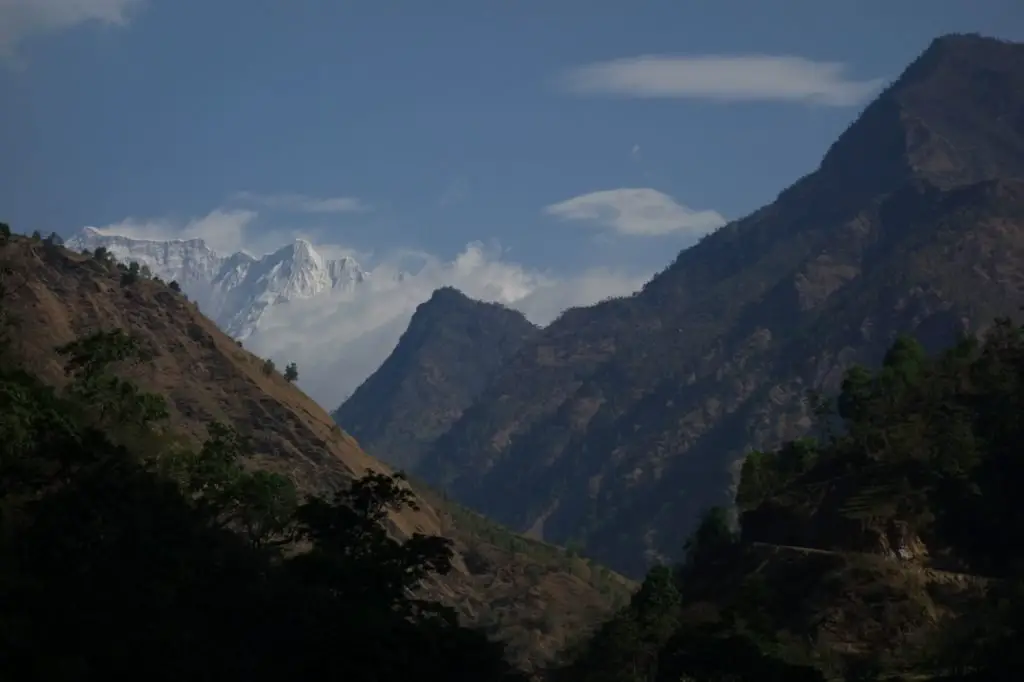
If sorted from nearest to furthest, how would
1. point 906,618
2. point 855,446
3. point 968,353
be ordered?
point 906,618 → point 855,446 → point 968,353

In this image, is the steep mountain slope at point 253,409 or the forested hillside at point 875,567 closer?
the forested hillside at point 875,567

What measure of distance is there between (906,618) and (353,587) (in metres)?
35.7

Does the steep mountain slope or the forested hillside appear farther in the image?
the steep mountain slope

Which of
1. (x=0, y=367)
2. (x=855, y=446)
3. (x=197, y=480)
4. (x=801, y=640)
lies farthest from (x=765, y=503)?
(x=0, y=367)

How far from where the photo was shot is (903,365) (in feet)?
404

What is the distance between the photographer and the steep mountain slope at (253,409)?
514 ft

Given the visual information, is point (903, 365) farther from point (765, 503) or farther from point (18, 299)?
point (18, 299)

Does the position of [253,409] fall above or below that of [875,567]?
above

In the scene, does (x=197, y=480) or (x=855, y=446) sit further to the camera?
(x=855, y=446)

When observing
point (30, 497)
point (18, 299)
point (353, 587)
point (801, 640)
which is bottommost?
point (801, 640)

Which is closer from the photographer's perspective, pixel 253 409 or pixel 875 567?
pixel 875 567

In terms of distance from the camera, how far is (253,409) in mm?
170125

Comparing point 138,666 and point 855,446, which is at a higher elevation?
point 855,446

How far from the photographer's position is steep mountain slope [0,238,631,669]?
156750 millimetres
